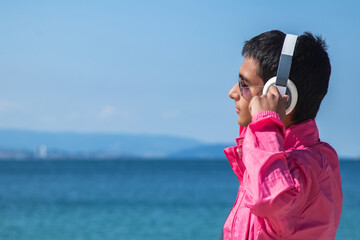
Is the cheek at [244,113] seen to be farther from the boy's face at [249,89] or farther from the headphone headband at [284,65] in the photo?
the headphone headband at [284,65]

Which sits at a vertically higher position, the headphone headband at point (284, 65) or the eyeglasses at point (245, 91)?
the headphone headband at point (284, 65)

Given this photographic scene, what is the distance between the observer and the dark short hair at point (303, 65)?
5.65 ft

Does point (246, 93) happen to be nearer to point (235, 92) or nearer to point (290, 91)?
point (235, 92)

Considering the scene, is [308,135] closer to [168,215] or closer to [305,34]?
[305,34]

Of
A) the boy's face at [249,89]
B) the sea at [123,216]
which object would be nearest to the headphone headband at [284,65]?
the boy's face at [249,89]

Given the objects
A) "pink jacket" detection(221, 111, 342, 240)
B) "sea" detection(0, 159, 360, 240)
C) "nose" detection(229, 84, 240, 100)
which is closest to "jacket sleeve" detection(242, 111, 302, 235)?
"pink jacket" detection(221, 111, 342, 240)

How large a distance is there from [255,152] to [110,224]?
→ 68.7 ft

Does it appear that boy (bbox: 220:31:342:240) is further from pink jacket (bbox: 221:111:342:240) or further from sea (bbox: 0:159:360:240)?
sea (bbox: 0:159:360:240)

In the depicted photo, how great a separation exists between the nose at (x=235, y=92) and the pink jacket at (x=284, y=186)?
0.18 meters

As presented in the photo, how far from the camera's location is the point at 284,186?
4.99ft

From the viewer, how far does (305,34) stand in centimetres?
182

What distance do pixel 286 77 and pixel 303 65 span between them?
0.33ft

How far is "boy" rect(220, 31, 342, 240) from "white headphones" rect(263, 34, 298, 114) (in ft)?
0.06

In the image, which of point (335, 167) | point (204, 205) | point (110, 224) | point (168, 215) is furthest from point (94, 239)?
point (335, 167)
